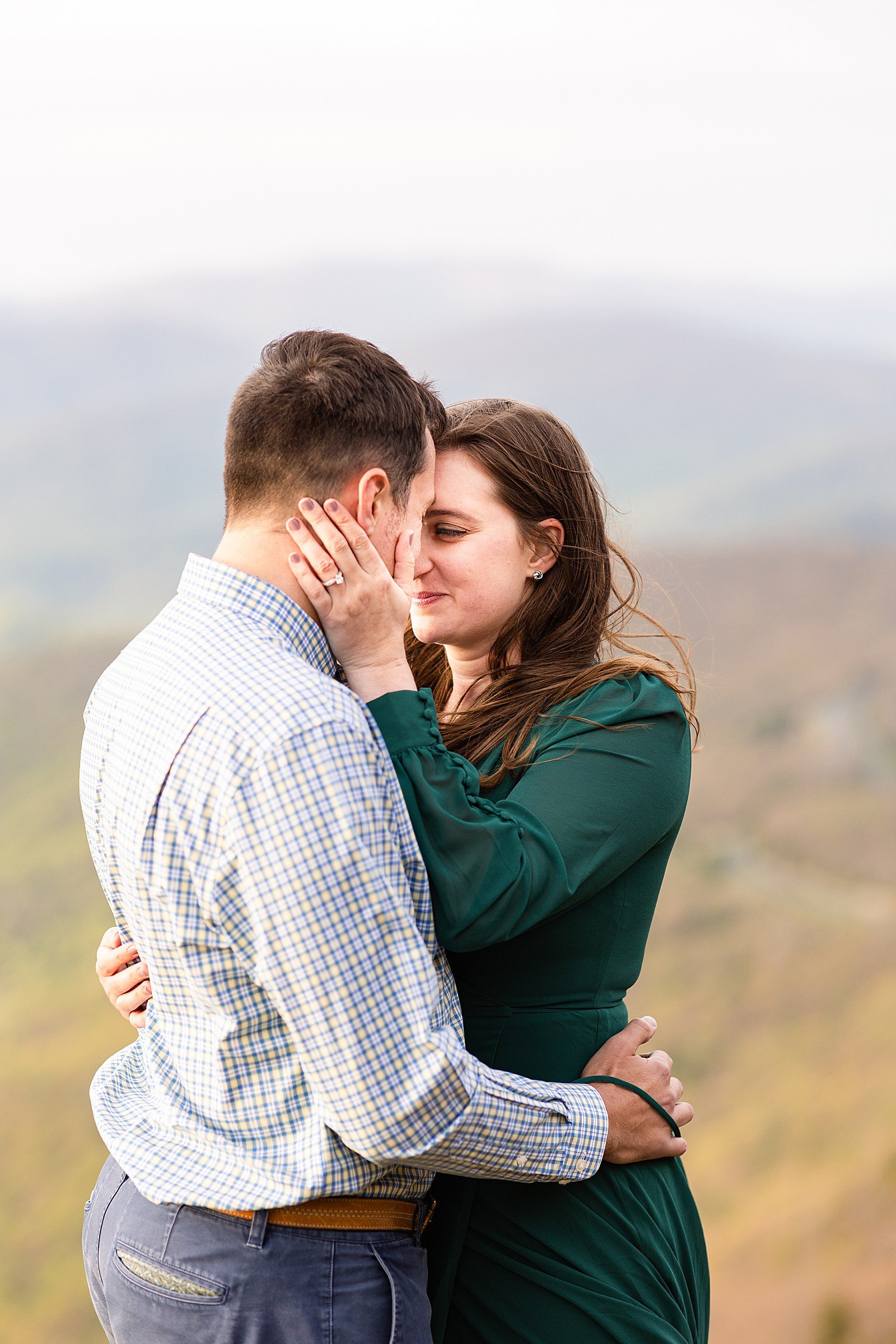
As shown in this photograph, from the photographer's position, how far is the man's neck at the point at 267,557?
1.31m

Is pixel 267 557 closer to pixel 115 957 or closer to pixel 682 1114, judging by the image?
pixel 115 957

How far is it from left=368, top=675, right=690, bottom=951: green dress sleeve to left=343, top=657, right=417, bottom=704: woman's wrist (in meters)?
0.01

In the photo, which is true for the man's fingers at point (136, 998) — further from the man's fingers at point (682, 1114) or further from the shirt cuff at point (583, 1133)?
the man's fingers at point (682, 1114)

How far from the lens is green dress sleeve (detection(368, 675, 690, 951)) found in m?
1.30

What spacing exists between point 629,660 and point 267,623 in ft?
2.35

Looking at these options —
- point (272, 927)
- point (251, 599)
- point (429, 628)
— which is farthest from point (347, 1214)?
point (429, 628)

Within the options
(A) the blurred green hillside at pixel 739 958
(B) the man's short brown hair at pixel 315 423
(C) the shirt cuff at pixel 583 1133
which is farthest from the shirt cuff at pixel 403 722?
(A) the blurred green hillside at pixel 739 958

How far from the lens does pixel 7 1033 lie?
13938 mm

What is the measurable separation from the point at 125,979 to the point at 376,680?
619 mm

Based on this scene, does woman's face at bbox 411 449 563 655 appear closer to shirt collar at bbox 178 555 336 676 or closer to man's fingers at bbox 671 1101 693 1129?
shirt collar at bbox 178 555 336 676

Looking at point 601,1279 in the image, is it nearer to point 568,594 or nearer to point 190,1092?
point 190,1092

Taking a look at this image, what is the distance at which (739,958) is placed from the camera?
1495cm

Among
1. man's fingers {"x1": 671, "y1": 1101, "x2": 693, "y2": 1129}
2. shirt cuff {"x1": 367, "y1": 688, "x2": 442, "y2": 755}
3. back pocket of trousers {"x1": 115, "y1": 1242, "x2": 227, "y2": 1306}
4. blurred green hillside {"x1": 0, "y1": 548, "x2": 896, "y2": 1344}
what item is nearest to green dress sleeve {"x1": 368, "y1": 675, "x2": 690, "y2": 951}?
shirt cuff {"x1": 367, "y1": 688, "x2": 442, "y2": 755}

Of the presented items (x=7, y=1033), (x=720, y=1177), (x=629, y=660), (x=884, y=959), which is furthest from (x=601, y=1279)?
(x=884, y=959)
